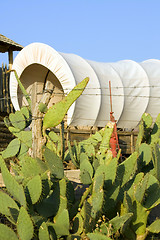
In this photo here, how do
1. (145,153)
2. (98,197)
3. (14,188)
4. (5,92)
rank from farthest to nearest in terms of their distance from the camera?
(5,92), (145,153), (14,188), (98,197)

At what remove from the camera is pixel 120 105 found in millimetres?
11797

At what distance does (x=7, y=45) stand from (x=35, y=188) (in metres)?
10.6

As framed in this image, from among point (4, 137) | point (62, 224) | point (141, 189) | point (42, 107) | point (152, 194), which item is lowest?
point (4, 137)

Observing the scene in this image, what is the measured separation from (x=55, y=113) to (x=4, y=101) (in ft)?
27.3

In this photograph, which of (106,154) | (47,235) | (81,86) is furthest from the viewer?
(106,154)

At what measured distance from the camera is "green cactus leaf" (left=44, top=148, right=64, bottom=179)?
460 centimetres

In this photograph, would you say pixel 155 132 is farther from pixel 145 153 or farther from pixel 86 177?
pixel 86 177

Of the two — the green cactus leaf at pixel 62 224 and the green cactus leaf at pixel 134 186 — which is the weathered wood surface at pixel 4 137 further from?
the green cactus leaf at pixel 62 224

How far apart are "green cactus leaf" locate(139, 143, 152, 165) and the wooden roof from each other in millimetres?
8988

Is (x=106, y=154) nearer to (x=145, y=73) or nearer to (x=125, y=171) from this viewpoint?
(x=125, y=171)

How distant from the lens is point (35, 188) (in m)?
4.32

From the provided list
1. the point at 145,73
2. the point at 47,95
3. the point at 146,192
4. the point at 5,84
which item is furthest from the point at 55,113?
the point at 5,84

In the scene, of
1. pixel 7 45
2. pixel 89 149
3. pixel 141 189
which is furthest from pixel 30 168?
pixel 7 45

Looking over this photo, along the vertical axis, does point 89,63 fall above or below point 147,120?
above
